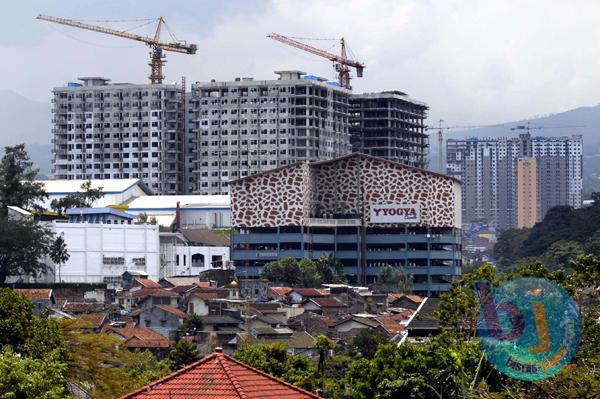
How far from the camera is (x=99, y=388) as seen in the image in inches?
2024

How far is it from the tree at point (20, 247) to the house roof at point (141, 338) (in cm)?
3325

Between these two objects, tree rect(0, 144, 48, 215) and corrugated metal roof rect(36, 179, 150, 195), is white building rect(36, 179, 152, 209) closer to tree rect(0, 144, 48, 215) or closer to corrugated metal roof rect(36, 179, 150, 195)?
corrugated metal roof rect(36, 179, 150, 195)

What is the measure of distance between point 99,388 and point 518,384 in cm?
1648

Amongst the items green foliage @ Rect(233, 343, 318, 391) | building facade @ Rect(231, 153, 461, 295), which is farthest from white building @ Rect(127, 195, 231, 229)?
green foliage @ Rect(233, 343, 318, 391)

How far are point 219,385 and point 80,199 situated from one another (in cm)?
13273

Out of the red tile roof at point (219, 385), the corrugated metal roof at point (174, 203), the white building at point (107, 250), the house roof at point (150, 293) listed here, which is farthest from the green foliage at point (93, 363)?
the corrugated metal roof at point (174, 203)

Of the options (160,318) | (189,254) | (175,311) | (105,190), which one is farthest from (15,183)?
(160,318)

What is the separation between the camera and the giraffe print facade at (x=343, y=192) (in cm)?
15238

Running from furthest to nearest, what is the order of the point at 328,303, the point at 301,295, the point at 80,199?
the point at 80,199
the point at 301,295
the point at 328,303

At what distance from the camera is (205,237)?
163625 millimetres

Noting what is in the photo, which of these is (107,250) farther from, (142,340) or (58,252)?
(142,340)

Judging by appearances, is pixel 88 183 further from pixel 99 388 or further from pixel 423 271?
pixel 99 388

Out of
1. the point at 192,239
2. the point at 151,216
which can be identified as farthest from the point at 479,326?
the point at 151,216

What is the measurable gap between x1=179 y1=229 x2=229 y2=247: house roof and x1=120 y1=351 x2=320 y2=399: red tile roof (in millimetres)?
124331
